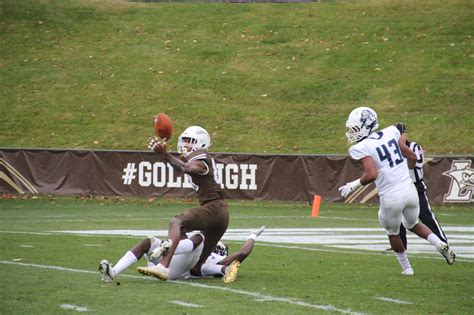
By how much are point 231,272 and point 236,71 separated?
2954 cm

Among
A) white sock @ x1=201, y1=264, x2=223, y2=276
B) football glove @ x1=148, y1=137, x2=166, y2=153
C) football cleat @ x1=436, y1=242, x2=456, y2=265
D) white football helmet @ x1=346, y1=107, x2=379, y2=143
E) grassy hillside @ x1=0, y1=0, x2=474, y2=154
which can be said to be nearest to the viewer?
football glove @ x1=148, y1=137, x2=166, y2=153

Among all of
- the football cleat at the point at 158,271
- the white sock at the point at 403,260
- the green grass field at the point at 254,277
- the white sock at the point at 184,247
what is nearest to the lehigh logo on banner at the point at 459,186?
the green grass field at the point at 254,277

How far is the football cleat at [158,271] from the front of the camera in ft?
35.8

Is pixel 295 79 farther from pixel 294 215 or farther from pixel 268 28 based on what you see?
pixel 294 215

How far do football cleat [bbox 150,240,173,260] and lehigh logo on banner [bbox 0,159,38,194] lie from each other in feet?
58.0

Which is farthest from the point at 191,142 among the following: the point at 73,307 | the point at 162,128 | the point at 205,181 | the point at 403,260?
the point at 403,260

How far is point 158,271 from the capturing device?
1097 cm

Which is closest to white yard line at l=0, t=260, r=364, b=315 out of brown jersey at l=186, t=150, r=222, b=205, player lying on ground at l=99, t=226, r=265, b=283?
player lying on ground at l=99, t=226, r=265, b=283

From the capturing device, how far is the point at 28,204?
86.8 feet

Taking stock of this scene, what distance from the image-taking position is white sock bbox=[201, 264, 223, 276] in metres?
11.9

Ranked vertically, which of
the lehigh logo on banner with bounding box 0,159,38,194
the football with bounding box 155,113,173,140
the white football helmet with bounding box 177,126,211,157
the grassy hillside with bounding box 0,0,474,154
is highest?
the football with bounding box 155,113,173,140

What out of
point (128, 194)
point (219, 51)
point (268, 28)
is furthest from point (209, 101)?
point (128, 194)

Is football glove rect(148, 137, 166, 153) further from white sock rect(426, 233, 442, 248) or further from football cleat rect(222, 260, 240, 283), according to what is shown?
white sock rect(426, 233, 442, 248)

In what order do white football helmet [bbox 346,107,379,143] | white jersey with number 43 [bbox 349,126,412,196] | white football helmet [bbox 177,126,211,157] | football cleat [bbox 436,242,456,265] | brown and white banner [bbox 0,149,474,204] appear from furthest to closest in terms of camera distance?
brown and white banner [bbox 0,149,474,204] < football cleat [bbox 436,242,456,265] < white football helmet [bbox 346,107,379,143] < white jersey with number 43 [bbox 349,126,412,196] < white football helmet [bbox 177,126,211,157]
